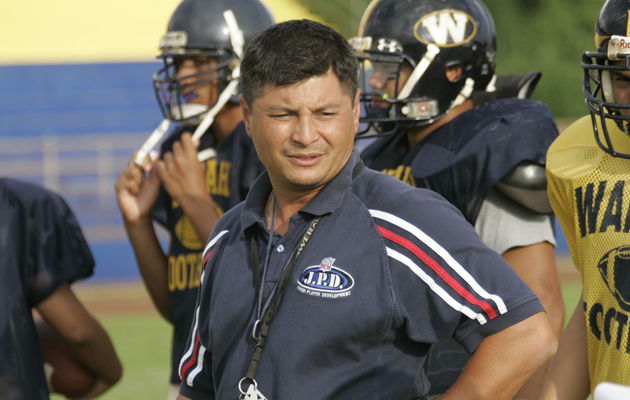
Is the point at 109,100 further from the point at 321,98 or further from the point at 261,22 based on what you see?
the point at 321,98

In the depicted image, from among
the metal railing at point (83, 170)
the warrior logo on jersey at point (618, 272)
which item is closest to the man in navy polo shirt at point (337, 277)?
the warrior logo on jersey at point (618, 272)

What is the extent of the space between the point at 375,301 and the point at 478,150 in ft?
3.76

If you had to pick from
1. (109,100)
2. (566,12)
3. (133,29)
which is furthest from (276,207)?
(133,29)

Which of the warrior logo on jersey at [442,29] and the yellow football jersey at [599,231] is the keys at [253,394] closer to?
the yellow football jersey at [599,231]

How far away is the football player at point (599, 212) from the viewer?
1968 millimetres

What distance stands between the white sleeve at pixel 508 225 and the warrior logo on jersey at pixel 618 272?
20.5 inches

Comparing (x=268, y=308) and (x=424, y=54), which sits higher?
(x=424, y=54)

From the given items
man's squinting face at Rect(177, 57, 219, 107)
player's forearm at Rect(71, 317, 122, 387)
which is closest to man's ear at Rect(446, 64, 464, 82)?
man's squinting face at Rect(177, 57, 219, 107)

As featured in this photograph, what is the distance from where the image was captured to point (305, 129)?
5.76 feet

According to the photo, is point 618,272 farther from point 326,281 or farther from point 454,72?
point 454,72

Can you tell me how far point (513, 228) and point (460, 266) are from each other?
0.99m

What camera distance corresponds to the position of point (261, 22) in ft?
11.8

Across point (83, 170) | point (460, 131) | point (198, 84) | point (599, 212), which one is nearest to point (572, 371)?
point (599, 212)

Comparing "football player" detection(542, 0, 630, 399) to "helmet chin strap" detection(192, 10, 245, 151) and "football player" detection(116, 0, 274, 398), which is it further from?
"helmet chin strap" detection(192, 10, 245, 151)
